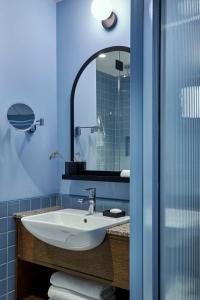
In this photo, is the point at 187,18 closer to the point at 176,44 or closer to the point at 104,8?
the point at 176,44

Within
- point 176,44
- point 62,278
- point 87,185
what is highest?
point 176,44

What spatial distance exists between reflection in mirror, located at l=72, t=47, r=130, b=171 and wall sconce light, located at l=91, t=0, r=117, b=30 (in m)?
0.21

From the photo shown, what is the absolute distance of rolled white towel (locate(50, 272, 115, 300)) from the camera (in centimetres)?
171

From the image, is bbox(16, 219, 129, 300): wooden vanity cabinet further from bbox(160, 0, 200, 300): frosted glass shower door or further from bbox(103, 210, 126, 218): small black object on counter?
bbox(160, 0, 200, 300): frosted glass shower door

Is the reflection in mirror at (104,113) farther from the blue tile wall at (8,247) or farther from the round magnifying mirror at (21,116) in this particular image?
the blue tile wall at (8,247)

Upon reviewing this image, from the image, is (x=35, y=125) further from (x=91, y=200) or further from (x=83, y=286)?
(x=83, y=286)

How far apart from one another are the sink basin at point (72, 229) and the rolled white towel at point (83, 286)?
1.07ft

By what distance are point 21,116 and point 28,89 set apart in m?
0.24

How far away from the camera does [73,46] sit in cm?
231

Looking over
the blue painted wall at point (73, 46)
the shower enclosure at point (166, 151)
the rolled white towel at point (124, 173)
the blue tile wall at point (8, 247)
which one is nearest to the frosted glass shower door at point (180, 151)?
the shower enclosure at point (166, 151)

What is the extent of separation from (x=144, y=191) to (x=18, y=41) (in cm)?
158

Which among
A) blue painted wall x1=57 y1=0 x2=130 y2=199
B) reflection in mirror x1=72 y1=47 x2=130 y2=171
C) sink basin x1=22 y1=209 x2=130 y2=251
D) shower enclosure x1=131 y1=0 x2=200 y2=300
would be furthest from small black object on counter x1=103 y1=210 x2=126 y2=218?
shower enclosure x1=131 y1=0 x2=200 y2=300

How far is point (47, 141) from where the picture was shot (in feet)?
7.54

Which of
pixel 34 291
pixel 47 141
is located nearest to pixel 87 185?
pixel 47 141
